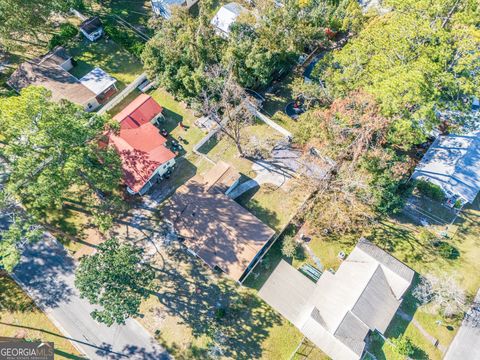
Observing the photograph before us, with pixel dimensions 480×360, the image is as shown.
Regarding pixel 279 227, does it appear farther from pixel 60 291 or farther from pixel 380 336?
pixel 60 291

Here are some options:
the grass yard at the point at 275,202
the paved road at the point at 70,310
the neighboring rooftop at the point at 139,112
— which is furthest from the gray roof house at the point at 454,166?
the paved road at the point at 70,310

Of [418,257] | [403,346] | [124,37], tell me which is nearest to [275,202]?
[418,257]

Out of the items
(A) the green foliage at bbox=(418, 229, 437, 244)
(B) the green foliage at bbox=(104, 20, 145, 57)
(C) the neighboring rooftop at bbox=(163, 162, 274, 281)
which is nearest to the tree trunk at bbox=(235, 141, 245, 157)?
(C) the neighboring rooftop at bbox=(163, 162, 274, 281)

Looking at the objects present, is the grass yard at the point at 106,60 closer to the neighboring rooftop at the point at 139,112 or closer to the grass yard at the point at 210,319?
the neighboring rooftop at the point at 139,112

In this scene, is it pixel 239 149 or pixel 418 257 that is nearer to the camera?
pixel 418 257

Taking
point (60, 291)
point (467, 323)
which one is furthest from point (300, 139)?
point (60, 291)

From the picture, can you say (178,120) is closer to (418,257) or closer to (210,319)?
(210,319)
